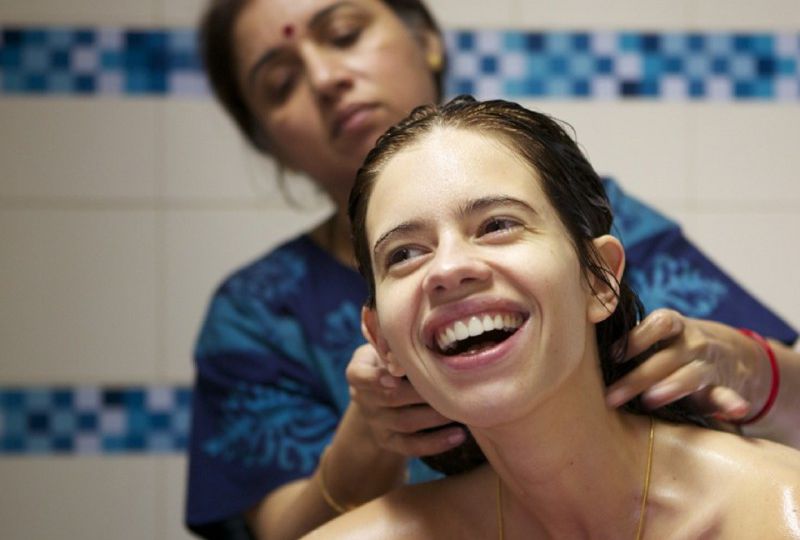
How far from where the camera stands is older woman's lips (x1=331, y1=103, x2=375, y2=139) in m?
1.73

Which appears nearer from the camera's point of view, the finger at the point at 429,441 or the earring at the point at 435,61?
the finger at the point at 429,441

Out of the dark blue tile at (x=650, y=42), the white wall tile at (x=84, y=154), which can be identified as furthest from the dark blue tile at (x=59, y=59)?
the dark blue tile at (x=650, y=42)

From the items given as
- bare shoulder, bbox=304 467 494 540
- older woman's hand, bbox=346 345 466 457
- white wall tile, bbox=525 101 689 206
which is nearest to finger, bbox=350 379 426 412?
older woman's hand, bbox=346 345 466 457

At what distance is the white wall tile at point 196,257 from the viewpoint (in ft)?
8.63

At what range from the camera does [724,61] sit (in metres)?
2.66

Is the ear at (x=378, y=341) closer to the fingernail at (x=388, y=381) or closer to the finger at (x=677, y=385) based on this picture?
the fingernail at (x=388, y=381)

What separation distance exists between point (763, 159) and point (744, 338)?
141cm

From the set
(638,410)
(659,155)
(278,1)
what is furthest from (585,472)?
(659,155)

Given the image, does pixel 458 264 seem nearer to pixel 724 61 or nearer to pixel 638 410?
pixel 638 410

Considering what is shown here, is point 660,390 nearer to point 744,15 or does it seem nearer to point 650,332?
point 650,332

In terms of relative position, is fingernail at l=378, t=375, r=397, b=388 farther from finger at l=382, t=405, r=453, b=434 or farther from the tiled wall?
the tiled wall

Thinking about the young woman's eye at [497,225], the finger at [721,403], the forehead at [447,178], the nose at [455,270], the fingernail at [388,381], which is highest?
the forehead at [447,178]

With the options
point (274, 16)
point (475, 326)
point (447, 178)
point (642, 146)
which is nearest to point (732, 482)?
point (475, 326)

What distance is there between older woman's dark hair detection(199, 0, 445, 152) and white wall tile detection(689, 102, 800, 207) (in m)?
0.92
